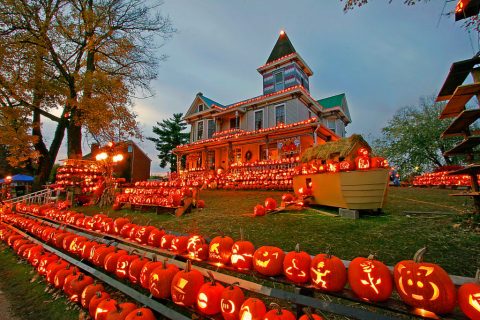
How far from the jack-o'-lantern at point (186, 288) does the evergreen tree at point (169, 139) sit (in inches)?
1502

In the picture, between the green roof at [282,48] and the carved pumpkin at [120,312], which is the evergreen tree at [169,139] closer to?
the green roof at [282,48]

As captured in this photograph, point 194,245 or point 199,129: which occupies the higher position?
point 199,129

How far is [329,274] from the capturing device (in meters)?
1.65

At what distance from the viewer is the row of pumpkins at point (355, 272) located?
131cm

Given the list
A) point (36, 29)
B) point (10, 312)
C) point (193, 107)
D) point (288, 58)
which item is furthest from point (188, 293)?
point (193, 107)

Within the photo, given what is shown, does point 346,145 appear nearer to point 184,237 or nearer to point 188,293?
point 184,237

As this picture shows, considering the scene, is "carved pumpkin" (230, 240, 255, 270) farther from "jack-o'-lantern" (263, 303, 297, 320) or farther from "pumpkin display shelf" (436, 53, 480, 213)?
"pumpkin display shelf" (436, 53, 480, 213)

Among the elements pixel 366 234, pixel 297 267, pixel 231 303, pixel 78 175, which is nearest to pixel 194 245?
pixel 231 303

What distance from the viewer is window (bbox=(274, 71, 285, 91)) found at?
19.9 meters

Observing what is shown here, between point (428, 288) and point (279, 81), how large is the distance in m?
20.6

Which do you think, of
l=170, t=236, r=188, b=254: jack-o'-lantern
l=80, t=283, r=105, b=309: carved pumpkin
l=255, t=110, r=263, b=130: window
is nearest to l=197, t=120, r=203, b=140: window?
l=255, t=110, r=263, b=130: window

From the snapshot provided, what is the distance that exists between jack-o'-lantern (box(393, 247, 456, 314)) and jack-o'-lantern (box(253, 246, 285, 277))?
875 millimetres

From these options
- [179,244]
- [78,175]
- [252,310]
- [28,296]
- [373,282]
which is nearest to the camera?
[373,282]

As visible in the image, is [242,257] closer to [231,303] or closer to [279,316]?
[231,303]
